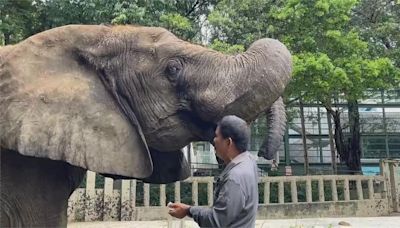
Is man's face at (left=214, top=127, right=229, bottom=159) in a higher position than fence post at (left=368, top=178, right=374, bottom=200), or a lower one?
higher

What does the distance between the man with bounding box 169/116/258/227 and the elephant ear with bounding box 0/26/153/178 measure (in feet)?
1.43

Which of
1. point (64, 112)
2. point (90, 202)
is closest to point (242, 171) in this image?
point (64, 112)

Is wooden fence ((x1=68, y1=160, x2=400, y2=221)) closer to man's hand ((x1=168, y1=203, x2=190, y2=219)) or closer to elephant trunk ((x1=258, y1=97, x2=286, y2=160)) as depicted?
elephant trunk ((x1=258, y1=97, x2=286, y2=160))

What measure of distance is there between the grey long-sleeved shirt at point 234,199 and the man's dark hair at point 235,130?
0.20 ft


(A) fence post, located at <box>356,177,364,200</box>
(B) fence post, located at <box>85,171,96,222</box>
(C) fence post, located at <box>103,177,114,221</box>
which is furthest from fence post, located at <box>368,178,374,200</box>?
(B) fence post, located at <box>85,171,96,222</box>

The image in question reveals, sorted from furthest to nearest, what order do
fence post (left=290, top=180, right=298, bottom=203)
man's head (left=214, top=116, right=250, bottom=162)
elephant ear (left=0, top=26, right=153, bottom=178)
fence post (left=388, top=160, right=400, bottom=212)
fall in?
fence post (left=388, top=160, right=400, bottom=212) → fence post (left=290, top=180, right=298, bottom=203) → elephant ear (left=0, top=26, right=153, bottom=178) → man's head (left=214, top=116, right=250, bottom=162)

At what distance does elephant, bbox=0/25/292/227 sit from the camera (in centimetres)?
248

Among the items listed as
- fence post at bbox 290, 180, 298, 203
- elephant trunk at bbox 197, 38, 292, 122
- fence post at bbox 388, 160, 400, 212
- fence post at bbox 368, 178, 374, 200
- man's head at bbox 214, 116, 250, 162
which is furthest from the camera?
fence post at bbox 388, 160, 400, 212

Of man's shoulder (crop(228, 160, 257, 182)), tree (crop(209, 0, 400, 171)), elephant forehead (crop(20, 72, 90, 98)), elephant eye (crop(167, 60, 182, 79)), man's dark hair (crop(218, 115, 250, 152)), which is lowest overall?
man's shoulder (crop(228, 160, 257, 182))

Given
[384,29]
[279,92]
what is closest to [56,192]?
[279,92]

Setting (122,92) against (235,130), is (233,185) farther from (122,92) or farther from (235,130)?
(122,92)

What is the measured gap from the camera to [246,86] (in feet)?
8.96

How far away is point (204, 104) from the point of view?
270cm

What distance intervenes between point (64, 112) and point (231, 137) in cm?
79
